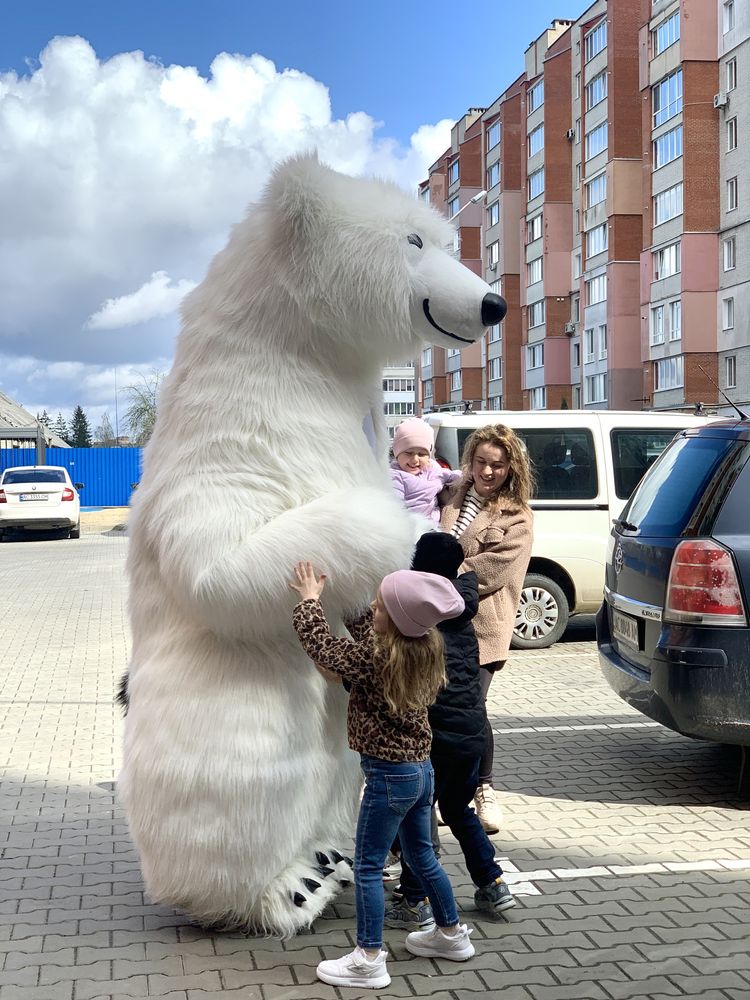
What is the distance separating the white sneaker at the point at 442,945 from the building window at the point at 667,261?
40.0 m

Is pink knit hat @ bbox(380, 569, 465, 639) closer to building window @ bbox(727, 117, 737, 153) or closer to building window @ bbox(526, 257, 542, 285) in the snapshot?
building window @ bbox(727, 117, 737, 153)

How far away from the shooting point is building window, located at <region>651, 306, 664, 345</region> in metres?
42.5

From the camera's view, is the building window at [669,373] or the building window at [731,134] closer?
the building window at [731,134]

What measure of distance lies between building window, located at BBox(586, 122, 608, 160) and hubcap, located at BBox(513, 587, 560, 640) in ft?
140

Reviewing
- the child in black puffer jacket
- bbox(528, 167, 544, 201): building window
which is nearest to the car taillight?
the child in black puffer jacket

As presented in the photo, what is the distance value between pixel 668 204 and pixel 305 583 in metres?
41.7

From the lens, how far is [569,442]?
972 centimetres

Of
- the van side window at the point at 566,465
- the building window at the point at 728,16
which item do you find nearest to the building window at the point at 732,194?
the building window at the point at 728,16

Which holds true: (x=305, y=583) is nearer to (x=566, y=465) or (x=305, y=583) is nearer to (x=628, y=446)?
(x=566, y=465)

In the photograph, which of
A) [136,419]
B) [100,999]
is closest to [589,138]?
[136,419]

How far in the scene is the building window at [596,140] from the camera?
4847cm

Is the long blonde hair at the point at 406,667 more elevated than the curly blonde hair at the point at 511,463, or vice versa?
the curly blonde hair at the point at 511,463

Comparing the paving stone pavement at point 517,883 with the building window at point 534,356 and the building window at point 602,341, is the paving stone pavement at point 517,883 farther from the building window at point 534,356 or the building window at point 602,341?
the building window at point 534,356

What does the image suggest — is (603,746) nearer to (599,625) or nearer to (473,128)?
(599,625)
